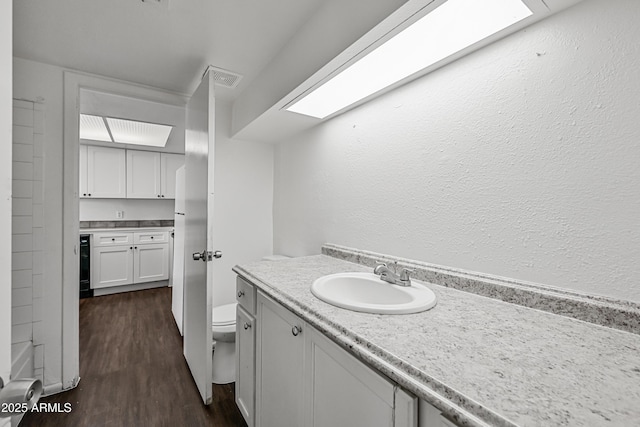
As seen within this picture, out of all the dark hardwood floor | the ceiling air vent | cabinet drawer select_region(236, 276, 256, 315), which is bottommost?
the dark hardwood floor

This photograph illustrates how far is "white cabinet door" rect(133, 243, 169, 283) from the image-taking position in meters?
3.88

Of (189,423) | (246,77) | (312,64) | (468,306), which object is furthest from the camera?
(246,77)

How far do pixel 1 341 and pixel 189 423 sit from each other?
139 centimetres

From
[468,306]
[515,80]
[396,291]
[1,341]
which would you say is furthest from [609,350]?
[1,341]

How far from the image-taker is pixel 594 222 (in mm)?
822

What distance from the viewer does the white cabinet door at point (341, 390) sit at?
67cm

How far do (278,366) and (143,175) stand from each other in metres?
4.18

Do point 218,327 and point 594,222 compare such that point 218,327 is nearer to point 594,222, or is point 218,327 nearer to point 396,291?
point 396,291

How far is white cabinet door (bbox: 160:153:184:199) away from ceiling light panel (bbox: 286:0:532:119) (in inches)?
142

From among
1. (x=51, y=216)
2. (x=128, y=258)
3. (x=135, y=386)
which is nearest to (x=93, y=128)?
(x=128, y=258)

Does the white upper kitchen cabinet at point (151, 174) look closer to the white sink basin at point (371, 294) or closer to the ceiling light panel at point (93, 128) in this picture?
the ceiling light panel at point (93, 128)

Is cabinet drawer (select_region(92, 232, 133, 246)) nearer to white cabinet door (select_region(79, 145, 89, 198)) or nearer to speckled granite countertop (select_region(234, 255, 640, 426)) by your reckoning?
white cabinet door (select_region(79, 145, 89, 198))

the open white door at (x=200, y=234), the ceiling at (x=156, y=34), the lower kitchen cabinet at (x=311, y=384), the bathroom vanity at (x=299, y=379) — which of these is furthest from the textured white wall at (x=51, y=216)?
the lower kitchen cabinet at (x=311, y=384)

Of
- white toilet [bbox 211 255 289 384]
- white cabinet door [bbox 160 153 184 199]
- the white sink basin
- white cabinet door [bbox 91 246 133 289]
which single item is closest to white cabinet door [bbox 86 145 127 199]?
white cabinet door [bbox 160 153 184 199]
